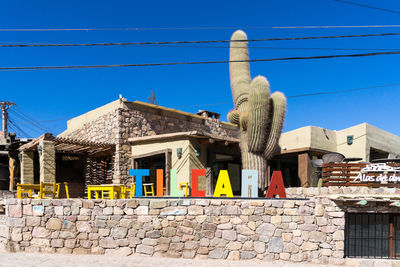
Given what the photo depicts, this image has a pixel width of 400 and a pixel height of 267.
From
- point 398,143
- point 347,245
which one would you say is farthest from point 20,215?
point 398,143

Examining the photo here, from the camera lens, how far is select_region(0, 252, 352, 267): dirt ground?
8523mm

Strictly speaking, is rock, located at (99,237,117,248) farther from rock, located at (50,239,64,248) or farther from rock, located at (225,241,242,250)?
rock, located at (225,241,242,250)

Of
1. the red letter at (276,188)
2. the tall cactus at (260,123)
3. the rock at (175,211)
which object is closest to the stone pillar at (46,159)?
the rock at (175,211)

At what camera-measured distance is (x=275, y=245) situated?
30.5ft

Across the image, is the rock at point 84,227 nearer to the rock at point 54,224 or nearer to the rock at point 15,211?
the rock at point 54,224

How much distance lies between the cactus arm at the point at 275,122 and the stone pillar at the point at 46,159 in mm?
8384

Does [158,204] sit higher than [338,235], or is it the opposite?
[158,204]

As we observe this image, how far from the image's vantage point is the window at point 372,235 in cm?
940

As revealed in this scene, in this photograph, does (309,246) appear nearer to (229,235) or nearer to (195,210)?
(229,235)

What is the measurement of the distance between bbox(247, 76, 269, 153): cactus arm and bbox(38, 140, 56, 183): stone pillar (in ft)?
25.6

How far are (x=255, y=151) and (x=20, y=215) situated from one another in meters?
7.73

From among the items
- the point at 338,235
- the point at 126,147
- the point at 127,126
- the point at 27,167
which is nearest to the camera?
the point at 338,235

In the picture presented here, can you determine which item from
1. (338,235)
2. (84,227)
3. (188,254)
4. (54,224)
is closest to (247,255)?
(188,254)

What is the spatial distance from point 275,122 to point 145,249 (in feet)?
20.9
